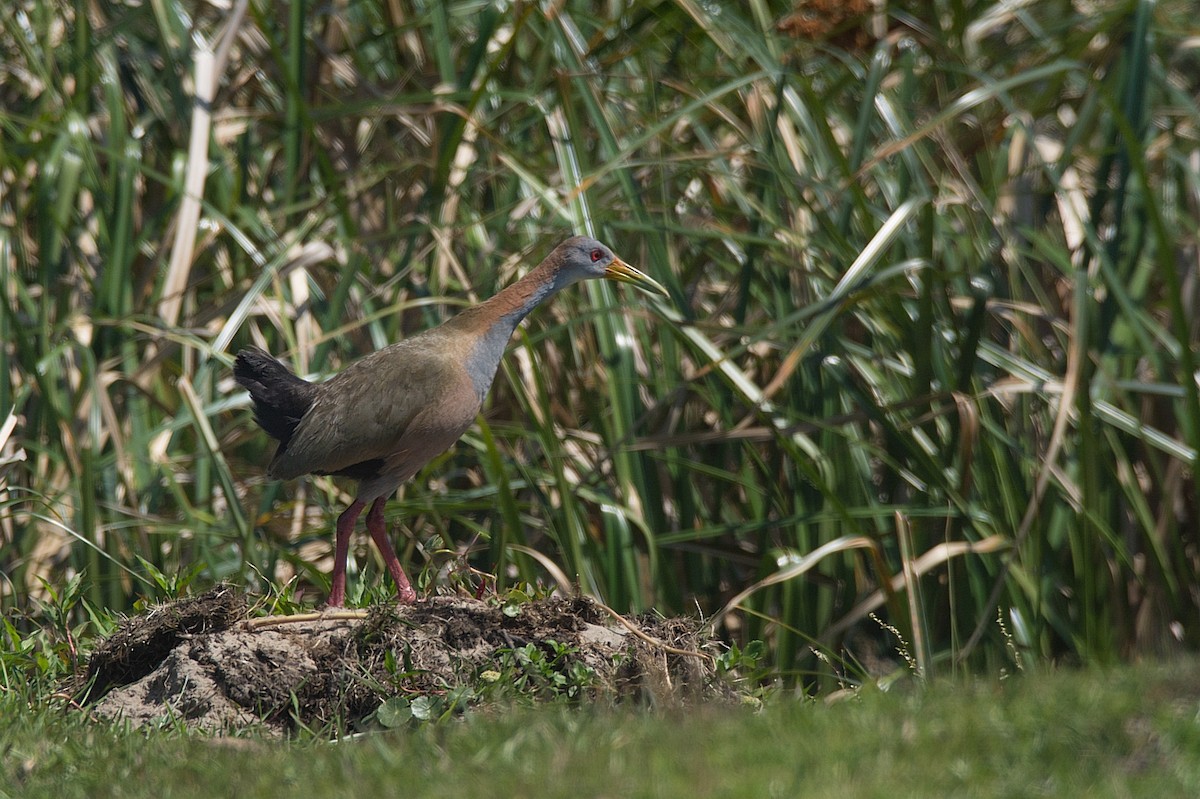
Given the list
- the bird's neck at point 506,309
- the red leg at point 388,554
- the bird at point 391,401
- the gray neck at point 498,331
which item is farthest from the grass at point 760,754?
the bird's neck at point 506,309

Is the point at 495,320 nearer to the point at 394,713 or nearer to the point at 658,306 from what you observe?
the point at 658,306

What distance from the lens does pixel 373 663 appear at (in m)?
3.97

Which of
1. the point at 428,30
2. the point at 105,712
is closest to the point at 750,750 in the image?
the point at 105,712

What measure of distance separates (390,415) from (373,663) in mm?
1039

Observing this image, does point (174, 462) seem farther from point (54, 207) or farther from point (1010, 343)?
point (1010, 343)

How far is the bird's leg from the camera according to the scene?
4.48m

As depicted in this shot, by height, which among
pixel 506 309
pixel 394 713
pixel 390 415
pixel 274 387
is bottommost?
pixel 394 713

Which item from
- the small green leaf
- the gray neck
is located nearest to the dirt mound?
the small green leaf

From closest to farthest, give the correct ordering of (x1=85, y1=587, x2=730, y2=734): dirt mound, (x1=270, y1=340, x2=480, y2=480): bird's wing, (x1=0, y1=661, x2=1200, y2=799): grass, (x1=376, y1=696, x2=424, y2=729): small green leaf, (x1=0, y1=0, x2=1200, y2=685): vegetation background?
(x1=0, y1=661, x2=1200, y2=799): grass → (x1=376, y1=696, x2=424, y2=729): small green leaf → (x1=85, y1=587, x2=730, y2=734): dirt mound → (x1=270, y1=340, x2=480, y2=480): bird's wing → (x1=0, y1=0, x2=1200, y2=685): vegetation background

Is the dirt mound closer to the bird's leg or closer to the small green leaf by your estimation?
the small green leaf

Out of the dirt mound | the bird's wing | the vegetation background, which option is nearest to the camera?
the dirt mound

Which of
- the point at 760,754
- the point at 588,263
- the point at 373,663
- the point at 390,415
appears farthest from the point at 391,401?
the point at 760,754

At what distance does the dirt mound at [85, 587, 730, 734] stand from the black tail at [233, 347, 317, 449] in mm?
967

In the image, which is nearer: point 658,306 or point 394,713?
point 394,713
